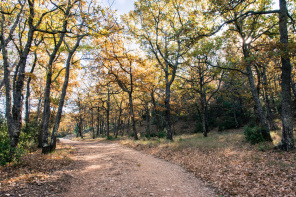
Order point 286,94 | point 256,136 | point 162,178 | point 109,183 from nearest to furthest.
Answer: point 109,183 → point 162,178 → point 286,94 → point 256,136

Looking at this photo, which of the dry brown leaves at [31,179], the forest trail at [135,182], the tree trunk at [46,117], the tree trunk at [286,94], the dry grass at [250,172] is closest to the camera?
the dry brown leaves at [31,179]

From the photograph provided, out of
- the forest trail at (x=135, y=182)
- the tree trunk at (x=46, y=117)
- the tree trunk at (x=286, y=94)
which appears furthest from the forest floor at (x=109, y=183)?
the tree trunk at (x=286, y=94)

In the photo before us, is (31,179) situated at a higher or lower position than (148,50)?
lower

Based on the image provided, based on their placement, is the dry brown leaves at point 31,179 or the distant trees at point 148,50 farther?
the distant trees at point 148,50

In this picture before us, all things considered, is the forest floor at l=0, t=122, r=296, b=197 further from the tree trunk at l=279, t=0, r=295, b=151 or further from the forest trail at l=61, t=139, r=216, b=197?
the tree trunk at l=279, t=0, r=295, b=151

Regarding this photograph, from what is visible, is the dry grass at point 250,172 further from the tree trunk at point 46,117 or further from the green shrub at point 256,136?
the tree trunk at point 46,117

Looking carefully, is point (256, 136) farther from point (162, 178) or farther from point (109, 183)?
point (109, 183)

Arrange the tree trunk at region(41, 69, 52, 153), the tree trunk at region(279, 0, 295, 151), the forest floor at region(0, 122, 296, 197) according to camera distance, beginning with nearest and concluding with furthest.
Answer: the forest floor at region(0, 122, 296, 197) → the tree trunk at region(279, 0, 295, 151) → the tree trunk at region(41, 69, 52, 153)

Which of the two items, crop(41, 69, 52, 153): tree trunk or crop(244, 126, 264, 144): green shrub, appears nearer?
crop(41, 69, 52, 153): tree trunk

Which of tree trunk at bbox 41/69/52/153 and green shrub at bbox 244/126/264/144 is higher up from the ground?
tree trunk at bbox 41/69/52/153

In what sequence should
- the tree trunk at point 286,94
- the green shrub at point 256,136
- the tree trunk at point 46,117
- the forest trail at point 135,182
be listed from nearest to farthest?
the forest trail at point 135,182
the tree trunk at point 286,94
the tree trunk at point 46,117
the green shrub at point 256,136

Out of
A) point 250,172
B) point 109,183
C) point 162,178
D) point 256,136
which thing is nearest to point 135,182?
point 109,183

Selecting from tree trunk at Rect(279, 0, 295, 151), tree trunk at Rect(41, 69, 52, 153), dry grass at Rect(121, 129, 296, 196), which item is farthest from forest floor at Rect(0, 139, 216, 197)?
tree trunk at Rect(279, 0, 295, 151)

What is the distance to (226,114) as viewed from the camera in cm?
3378
